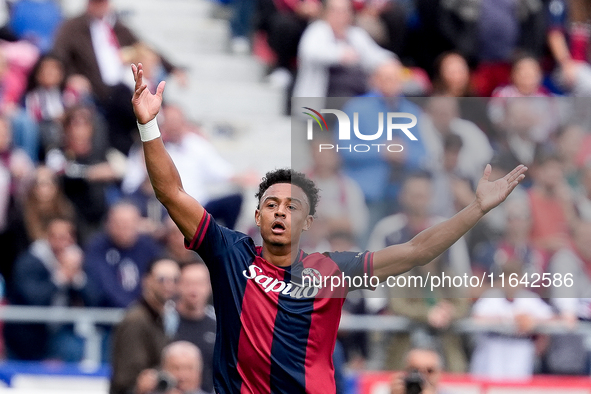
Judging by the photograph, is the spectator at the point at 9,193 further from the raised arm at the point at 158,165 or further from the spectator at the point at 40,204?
the raised arm at the point at 158,165

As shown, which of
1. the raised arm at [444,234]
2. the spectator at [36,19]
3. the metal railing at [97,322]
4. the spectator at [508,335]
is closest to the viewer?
the raised arm at [444,234]

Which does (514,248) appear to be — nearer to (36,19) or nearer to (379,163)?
(379,163)

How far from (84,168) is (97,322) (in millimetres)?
1636

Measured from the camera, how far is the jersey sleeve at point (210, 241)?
494 cm

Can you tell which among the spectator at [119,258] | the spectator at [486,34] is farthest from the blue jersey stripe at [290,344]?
the spectator at [486,34]

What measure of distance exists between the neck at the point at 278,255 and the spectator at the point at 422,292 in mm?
526

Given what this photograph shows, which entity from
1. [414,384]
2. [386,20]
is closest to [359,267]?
[414,384]

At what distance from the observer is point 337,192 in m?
5.61

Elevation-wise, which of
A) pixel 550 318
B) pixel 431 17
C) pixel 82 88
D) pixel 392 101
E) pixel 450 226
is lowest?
pixel 550 318

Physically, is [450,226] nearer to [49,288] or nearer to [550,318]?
[550,318]

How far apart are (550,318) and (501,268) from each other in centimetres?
139

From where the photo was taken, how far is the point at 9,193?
9.23m

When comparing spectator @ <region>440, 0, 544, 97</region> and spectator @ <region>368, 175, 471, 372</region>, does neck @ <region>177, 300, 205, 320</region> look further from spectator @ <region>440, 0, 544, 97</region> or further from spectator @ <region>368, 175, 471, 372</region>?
spectator @ <region>440, 0, 544, 97</region>

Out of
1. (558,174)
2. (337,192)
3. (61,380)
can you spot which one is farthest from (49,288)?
(558,174)
